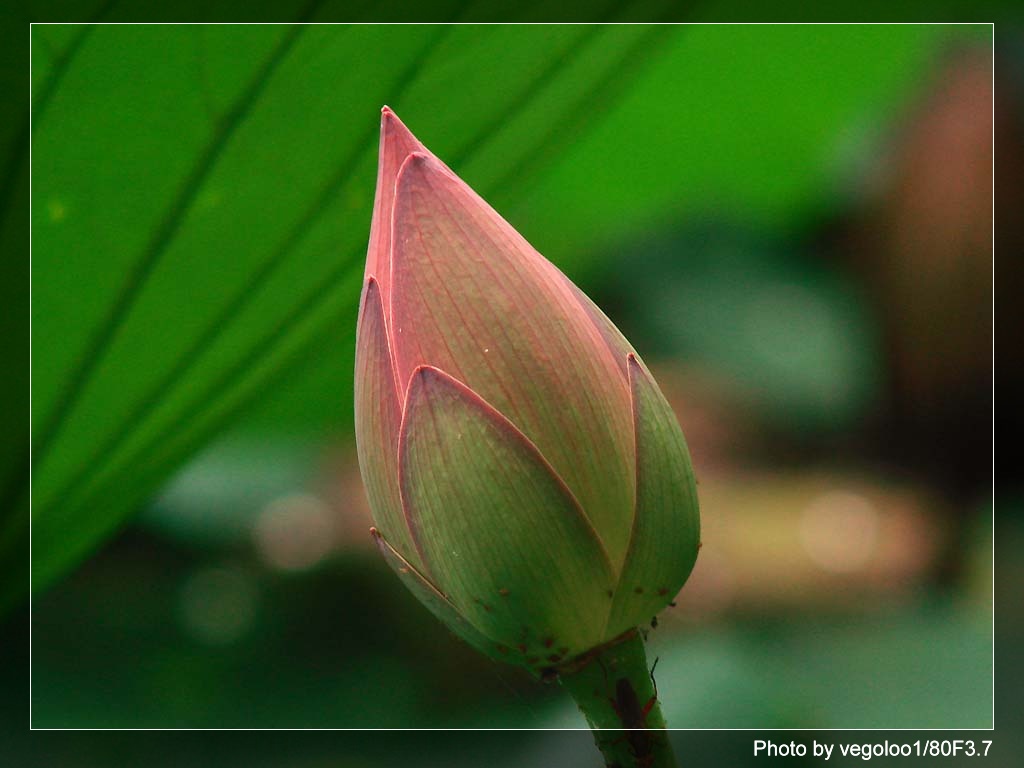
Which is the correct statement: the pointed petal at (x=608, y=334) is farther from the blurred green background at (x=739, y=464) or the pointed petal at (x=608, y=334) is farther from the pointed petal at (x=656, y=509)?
the blurred green background at (x=739, y=464)

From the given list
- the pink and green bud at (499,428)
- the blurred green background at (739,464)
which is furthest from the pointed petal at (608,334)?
the blurred green background at (739,464)

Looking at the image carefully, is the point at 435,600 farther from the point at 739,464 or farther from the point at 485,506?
the point at 739,464

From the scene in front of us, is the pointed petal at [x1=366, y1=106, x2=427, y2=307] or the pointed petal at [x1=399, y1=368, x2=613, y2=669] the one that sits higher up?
the pointed petal at [x1=366, y1=106, x2=427, y2=307]

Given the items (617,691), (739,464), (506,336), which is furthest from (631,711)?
(739,464)

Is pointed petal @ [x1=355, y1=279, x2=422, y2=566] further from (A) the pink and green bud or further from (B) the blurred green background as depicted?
(B) the blurred green background

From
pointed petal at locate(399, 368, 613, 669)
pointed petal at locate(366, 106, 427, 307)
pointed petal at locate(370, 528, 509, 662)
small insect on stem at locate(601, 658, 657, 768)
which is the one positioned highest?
pointed petal at locate(366, 106, 427, 307)

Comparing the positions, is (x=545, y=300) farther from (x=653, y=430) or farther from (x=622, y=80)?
(x=622, y=80)

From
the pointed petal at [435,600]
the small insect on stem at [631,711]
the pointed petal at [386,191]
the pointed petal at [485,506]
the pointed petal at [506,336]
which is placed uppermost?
the pointed petal at [386,191]

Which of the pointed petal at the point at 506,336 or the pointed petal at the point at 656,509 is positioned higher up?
the pointed petal at the point at 506,336

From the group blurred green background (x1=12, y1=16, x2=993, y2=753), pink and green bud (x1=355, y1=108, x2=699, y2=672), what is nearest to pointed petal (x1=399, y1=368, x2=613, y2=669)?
pink and green bud (x1=355, y1=108, x2=699, y2=672)
